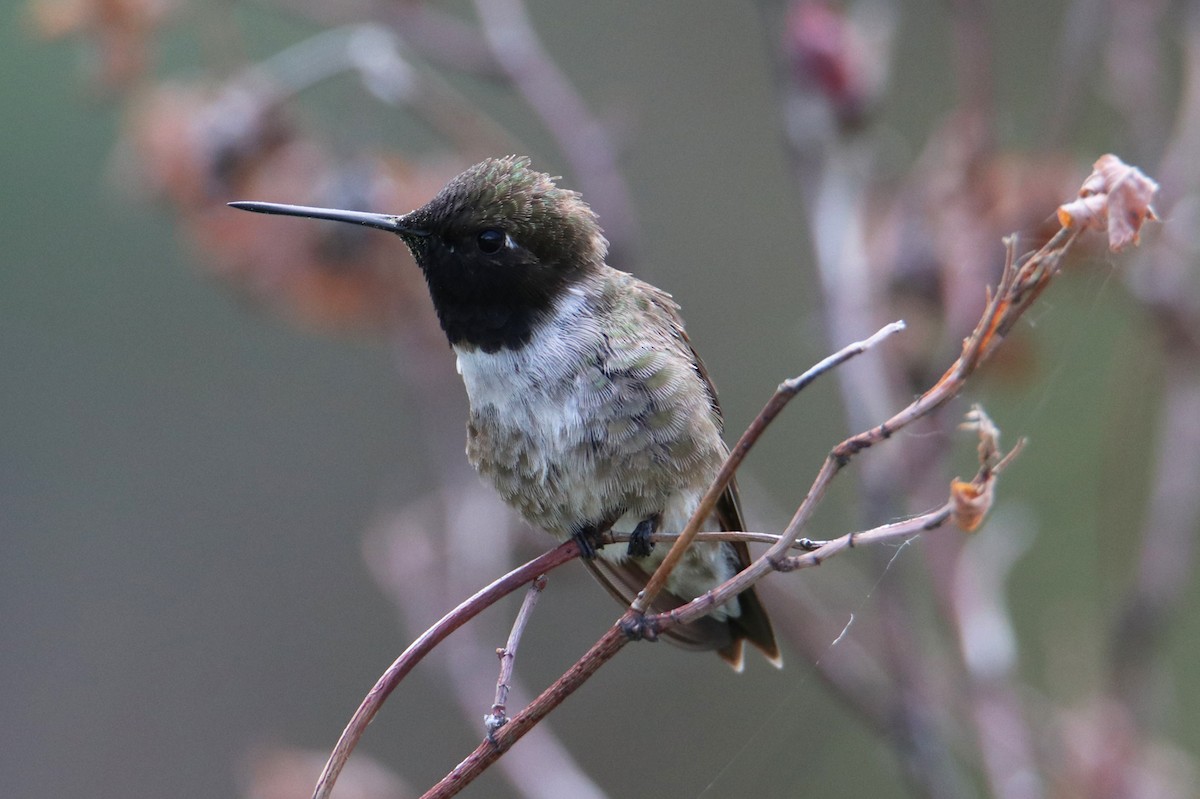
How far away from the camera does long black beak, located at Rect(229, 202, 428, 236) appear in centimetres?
146

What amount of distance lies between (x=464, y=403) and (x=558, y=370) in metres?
1.84

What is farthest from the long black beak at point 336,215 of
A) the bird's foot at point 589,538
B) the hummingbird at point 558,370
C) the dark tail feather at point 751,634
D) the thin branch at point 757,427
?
the dark tail feather at point 751,634

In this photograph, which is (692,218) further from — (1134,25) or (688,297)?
(1134,25)

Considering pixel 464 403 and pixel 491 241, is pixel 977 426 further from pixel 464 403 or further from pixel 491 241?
pixel 464 403

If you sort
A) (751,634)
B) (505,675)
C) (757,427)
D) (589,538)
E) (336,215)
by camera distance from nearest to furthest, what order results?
(757,427), (505,675), (336,215), (589,538), (751,634)

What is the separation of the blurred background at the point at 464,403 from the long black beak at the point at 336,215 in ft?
2.41

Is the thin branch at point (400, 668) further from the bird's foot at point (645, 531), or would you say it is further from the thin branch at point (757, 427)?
the bird's foot at point (645, 531)

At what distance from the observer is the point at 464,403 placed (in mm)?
3588

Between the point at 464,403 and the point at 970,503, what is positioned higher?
the point at 464,403

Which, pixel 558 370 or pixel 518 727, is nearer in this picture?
pixel 518 727

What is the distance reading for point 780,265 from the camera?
6660mm

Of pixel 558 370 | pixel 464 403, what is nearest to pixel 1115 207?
pixel 558 370

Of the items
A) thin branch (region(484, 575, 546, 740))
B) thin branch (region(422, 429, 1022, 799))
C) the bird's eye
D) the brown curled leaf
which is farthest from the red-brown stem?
the bird's eye

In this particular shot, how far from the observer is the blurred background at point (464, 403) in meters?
2.25
